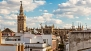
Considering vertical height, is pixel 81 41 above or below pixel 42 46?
above

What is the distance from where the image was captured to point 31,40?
34.8 m

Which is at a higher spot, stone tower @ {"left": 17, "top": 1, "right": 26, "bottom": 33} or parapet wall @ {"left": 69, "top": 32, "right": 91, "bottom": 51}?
stone tower @ {"left": 17, "top": 1, "right": 26, "bottom": 33}

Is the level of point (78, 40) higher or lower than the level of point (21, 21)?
lower

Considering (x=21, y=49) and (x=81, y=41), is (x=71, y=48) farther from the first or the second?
(x=21, y=49)

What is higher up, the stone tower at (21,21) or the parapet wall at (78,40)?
the stone tower at (21,21)

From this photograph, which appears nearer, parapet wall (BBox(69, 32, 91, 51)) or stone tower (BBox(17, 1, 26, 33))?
parapet wall (BBox(69, 32, 91, 51))

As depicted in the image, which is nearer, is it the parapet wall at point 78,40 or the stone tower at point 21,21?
the parapet wall at point 78,40

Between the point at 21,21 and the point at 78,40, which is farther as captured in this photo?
the point at 21,21

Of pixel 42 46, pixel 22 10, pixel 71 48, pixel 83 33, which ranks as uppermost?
pixel 22 10

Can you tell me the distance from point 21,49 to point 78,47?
34.2ft

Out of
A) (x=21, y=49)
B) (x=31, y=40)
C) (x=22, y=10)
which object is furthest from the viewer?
(x=22, y=10)

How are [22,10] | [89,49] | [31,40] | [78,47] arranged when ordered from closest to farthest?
[89,49] → [78,47] → [31,40] → [22,10]

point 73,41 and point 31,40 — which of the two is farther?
point 31,40

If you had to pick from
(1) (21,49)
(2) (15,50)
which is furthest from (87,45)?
(1) (21,49)
